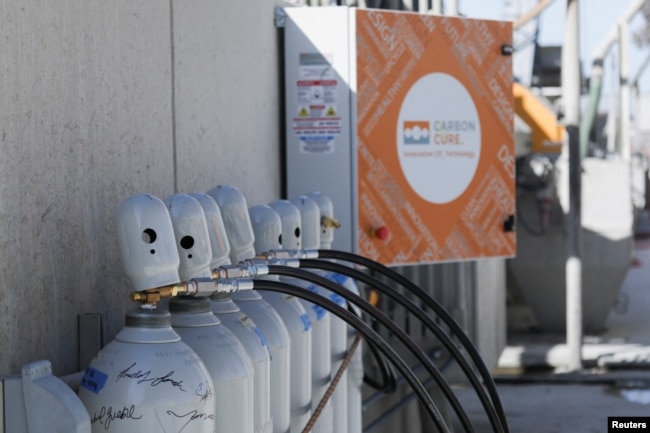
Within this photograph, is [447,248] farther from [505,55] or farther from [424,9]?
[424,9]

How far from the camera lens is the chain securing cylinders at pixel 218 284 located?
221 cm

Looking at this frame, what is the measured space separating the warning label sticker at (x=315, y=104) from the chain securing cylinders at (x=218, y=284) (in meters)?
1.85

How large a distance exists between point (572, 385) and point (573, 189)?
1599 mm

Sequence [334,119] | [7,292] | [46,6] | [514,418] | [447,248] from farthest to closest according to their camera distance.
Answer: [514,418]
[447,248]
[334,119]
[46,6]
[7,292]

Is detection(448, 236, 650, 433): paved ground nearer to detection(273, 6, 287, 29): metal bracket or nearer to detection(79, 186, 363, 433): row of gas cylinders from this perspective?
detection(273, 6, 287, 29): metal bracket

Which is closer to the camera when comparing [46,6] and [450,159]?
[46,6]

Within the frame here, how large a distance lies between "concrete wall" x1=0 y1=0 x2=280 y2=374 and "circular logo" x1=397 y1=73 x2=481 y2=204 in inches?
51.6

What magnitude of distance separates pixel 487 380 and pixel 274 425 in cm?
111

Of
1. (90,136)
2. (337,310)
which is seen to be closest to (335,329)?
(337,310)

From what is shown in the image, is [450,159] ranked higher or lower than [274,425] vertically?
higher

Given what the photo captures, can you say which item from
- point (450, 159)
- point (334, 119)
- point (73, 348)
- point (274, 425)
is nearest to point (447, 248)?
point (450, 159)

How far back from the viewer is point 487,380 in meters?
3.62

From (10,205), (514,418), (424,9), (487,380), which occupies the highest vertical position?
(424,9)

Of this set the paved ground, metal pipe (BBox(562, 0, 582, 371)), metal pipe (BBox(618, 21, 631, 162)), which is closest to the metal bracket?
the paved ground
